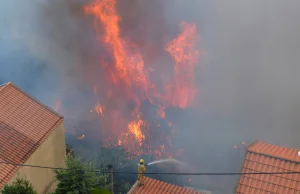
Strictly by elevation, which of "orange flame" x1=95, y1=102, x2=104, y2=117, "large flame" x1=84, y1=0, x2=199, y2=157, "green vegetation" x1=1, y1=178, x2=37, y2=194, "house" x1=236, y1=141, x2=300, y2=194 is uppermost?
"large flame" x1=84, y1=0, x2=199, y2=157

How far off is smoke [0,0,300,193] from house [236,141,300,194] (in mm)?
8218

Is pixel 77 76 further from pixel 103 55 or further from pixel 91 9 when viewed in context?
pixel 91 9

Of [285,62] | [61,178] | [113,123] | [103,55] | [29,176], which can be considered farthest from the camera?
[103,55]

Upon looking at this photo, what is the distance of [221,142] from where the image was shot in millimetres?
22312

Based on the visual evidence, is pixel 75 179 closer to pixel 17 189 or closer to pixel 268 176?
pixel 17 189

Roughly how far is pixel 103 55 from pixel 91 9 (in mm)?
3179

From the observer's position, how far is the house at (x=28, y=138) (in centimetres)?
1385

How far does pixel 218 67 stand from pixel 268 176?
12638 mm

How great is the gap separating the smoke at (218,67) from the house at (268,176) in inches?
324

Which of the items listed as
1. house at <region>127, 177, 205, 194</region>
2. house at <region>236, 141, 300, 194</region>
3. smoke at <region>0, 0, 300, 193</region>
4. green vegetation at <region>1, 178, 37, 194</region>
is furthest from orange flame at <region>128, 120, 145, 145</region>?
house at <region>236, 141, 300, 194</region>

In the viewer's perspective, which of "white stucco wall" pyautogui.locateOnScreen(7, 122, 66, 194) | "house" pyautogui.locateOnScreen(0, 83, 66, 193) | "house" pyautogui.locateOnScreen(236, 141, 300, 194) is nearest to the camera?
"house" pyautogui.locateOnScreen(236, 141, 300, 194)

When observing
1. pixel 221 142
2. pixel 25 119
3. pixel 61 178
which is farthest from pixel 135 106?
pixel 61 178

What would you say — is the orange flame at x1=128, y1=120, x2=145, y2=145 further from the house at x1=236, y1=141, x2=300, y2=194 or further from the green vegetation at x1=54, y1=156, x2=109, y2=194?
the house at x1=236, y1=141, x2=300, y2=194

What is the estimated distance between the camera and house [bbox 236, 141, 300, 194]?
1081 centimetres
